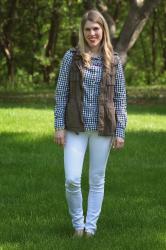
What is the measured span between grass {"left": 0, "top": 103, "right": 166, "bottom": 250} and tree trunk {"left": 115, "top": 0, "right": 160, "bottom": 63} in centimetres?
729

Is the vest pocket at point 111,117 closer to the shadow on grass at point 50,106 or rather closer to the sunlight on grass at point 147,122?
the sunlight on grass at point 147,122

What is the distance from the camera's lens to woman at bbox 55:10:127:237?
21.5 feet

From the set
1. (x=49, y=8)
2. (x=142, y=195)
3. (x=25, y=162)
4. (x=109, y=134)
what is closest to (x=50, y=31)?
(x=49, y=8)

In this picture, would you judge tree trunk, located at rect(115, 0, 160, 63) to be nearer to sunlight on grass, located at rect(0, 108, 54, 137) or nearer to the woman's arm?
sunlight on grass, located at rect(0, 108, 54, 137)

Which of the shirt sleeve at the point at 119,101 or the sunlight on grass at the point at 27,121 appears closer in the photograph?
the shirt sleeve at the point at 119,101

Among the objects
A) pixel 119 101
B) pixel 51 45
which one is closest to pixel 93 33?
pixel 119 101

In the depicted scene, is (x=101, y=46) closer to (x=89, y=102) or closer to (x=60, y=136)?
(x=89, y=102)

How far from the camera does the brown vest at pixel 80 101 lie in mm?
6555

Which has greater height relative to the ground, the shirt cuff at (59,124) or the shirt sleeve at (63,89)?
the shirt sleeve at (63,89)

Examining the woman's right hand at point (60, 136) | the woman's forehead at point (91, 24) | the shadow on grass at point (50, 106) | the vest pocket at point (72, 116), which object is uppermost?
the woman's forehead at point (91, 24)

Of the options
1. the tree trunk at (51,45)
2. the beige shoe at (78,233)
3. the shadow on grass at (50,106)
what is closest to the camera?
the beige shoe at (78,233)

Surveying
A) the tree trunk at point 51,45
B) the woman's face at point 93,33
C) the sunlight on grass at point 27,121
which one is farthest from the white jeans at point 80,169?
the tree trunk at point 51,45

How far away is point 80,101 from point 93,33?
2.14 feet

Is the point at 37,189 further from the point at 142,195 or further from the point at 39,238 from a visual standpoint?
the point at 39,238
